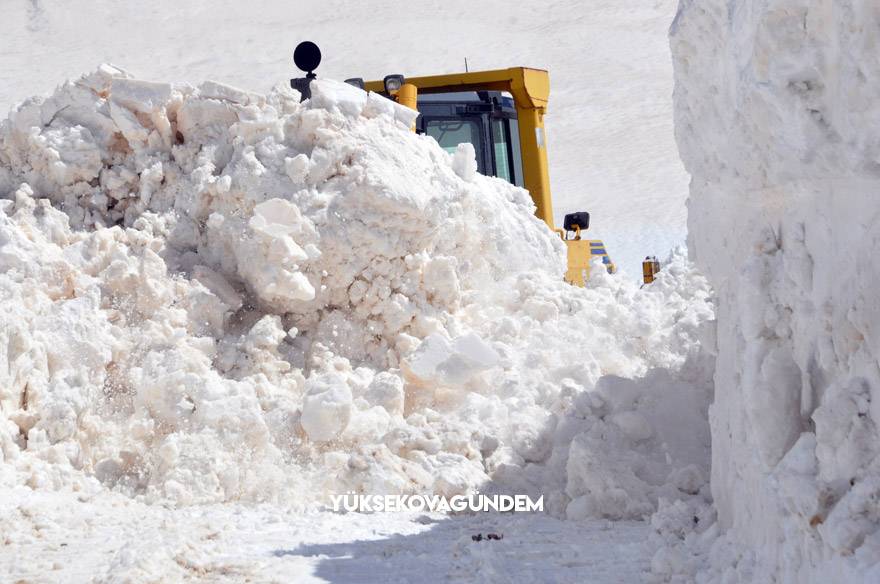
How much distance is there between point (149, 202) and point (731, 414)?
3.64 m

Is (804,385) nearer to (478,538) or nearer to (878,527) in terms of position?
(878,527)

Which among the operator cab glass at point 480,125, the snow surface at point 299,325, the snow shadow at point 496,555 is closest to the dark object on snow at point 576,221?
the operator cab glass at point 480,125

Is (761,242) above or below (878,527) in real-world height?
above

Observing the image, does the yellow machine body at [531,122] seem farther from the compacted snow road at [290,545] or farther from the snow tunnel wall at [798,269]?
the snow tunnel wall at [798,269]

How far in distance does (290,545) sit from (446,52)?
37.2m

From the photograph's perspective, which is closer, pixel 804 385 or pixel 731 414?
pixel 804 385

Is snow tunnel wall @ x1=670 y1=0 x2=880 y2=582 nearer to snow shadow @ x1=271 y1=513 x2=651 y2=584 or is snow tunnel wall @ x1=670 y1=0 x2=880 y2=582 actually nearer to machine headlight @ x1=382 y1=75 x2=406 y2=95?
snow shadow @ x1=271 y1=513 x2=651 y2=584

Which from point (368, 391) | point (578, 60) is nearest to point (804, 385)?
point (368, 391)

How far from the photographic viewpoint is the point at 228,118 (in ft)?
21.7

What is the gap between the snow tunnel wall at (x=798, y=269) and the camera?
2.63m

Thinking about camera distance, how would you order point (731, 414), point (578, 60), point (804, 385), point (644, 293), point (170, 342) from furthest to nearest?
point (578, 60)
point (644, 293)
point (170, 342)
point (731, 414)
point (804, 385)

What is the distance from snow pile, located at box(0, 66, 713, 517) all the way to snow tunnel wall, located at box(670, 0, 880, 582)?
1416 millimetres

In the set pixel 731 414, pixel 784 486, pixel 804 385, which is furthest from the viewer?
pixel 731 414

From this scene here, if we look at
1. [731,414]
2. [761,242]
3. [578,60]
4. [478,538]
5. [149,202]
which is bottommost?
[478,538]
